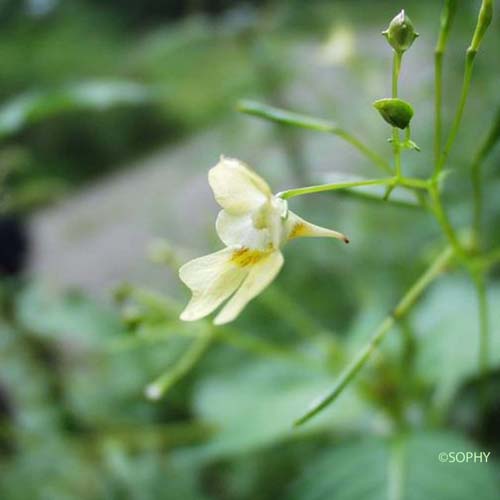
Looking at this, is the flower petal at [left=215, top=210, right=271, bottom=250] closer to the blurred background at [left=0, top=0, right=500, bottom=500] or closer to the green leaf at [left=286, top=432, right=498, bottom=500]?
the blurred background at [left=0, top=0, right=500, bottom=500]

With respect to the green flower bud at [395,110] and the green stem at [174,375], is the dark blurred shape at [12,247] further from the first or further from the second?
the green flower bud at [395,110]

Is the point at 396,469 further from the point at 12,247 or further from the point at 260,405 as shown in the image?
the point at 12,247

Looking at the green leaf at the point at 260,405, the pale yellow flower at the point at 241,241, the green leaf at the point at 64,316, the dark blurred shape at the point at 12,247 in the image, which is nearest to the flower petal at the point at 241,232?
the pale yellow flower at the point at 241,241

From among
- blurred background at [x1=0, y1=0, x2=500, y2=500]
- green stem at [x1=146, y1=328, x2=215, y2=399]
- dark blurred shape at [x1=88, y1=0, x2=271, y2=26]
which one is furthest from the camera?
dark blurred shape at [x1=88, y1=0, x2=271, y2=26]

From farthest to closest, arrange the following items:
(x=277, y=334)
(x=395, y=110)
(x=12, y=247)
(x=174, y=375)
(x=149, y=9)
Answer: (x=149, y=9) < (x=12, y=247) < (x=277, y=334) < (x=174, y=375) < (x=395, y=110)

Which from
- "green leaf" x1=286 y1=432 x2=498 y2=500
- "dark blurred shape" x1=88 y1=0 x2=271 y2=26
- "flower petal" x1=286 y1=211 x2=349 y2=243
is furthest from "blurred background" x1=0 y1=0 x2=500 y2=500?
"dark blurred shape" x1=88 y1=0 x2=271 y2=26

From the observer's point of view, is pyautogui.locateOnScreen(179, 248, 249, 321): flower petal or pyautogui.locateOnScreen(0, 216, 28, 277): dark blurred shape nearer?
pyautogui.locateOnScreen(179, 248, 249, 321): flower petal

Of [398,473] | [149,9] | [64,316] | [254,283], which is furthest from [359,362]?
[149,9]
